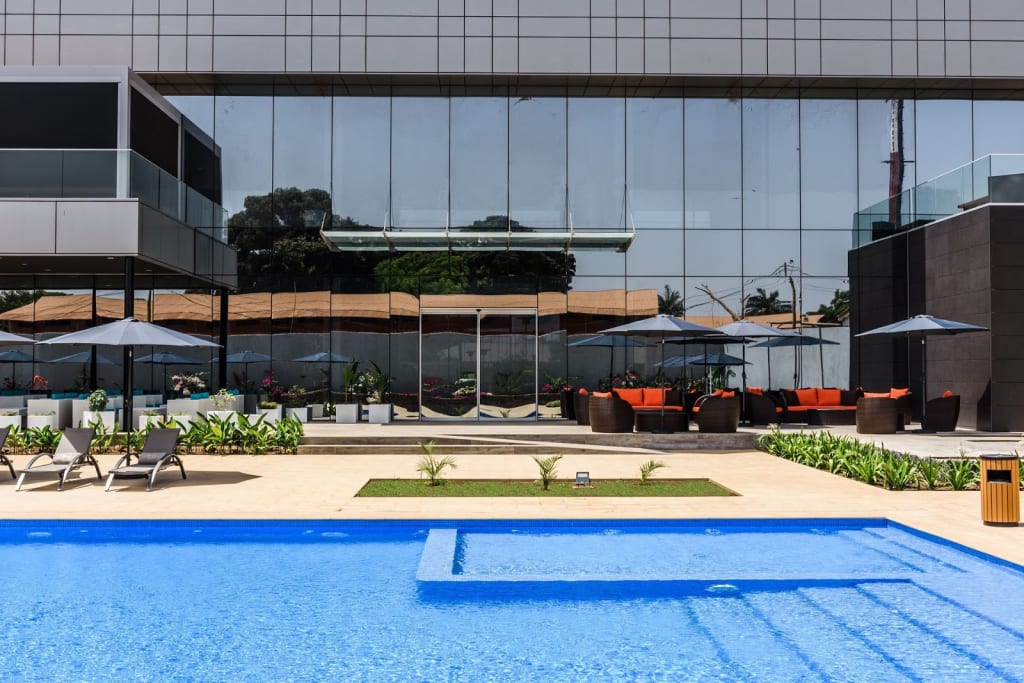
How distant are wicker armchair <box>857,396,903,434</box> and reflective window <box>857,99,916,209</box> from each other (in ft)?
21.9

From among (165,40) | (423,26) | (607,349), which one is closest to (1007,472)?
(607,349)

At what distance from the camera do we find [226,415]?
16.4 meters

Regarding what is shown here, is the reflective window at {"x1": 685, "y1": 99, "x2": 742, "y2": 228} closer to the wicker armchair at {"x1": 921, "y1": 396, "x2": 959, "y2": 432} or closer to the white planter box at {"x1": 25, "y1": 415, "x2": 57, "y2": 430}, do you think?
the wicker armchair at {"x1": 921, "y1": 396, "x2": 959, "y2": 432}

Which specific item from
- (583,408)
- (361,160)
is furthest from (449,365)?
(361,160)

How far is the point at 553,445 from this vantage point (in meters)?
16.0

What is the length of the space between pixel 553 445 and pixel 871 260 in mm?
10053

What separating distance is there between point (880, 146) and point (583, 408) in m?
9.92

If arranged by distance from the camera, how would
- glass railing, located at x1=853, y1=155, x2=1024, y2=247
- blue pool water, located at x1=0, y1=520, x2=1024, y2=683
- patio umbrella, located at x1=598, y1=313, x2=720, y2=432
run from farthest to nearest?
glass railing, located at x1=853, y1=155, x2=1024, y2=247
patio umbrella, located at x1=598, y1=313, x2=720, y2=432
blue pool water, located at x1=0, y1=520, x2=1024, y2=683

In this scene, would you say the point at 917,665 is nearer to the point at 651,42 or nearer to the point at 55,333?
the point at 651,42

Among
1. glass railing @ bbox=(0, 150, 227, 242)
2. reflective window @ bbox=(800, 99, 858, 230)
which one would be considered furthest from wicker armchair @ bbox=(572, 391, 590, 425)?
glass railing @ bbox=(0, 150, 227, 242)

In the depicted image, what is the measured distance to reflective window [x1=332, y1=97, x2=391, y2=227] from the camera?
21.2 meters

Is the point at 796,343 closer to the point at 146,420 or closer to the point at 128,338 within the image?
the point at 146,420

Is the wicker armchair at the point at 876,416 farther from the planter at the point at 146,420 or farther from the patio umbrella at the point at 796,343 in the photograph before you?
the planter at the point at 146,420

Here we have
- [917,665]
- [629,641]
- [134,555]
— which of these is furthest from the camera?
[134,555]
